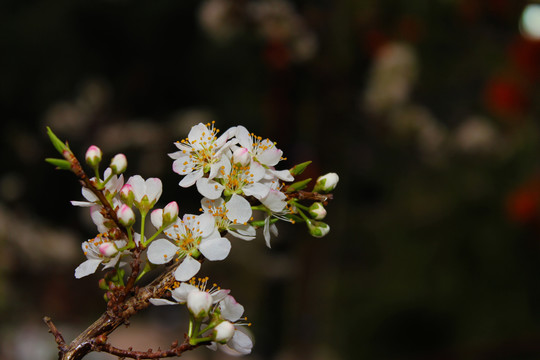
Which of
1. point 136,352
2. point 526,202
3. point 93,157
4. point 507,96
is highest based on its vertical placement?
point 507,96

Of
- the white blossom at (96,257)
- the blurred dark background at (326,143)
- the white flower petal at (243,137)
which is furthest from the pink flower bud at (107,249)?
the blurred dark background at (326,143)

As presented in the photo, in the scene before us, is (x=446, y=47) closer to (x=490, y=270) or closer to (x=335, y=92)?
(x=335, y=92)

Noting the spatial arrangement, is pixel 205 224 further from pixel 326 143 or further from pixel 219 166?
pixel 326 143

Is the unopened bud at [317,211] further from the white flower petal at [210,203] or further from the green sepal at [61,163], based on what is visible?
the green sepal at [61,163]

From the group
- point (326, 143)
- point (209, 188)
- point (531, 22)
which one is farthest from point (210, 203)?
point (531, 22)

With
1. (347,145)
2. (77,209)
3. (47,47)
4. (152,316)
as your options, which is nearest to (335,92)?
(347,145)

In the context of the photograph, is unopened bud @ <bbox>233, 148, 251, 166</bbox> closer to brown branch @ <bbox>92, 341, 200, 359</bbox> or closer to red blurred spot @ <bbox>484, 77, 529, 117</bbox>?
brown branch @ <bbox>92, 341, 200, 359</bbox>

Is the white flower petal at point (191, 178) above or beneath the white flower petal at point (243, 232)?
above
